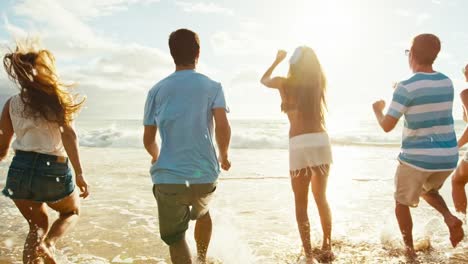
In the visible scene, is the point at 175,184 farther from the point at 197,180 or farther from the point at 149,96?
the point at 149,96

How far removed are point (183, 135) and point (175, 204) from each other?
540mm

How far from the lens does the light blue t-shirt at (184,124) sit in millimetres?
Result: 3338

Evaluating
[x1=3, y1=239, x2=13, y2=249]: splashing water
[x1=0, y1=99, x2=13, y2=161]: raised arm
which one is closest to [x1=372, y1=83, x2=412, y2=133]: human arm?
[x1=0, y1=99, x2=13, y2=161]: raised arm

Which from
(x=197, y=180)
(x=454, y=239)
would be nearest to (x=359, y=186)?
(x=454, y=239)

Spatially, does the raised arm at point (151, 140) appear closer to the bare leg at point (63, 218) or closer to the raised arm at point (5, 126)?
the bare leg at point (63, 218)

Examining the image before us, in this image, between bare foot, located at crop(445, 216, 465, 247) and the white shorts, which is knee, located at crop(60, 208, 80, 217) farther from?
bare foot, located at crop(445, 216, 465, 247)

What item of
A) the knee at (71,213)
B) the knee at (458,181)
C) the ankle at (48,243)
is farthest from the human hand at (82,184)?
the knee at (458,181)

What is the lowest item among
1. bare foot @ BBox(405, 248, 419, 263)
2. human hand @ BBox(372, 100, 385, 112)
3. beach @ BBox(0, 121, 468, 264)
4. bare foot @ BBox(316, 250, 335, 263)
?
beach @ BBox(0, 121, 468, 264)

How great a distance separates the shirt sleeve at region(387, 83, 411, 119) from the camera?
3.89 m

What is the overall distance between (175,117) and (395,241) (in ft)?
10.7

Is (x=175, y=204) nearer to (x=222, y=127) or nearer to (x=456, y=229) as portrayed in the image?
(x=222, y=127)

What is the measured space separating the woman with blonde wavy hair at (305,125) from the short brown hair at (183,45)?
1056mm

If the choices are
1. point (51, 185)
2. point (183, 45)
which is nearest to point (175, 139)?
point (183, 45)

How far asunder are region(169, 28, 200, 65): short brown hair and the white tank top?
1171 millimetres
